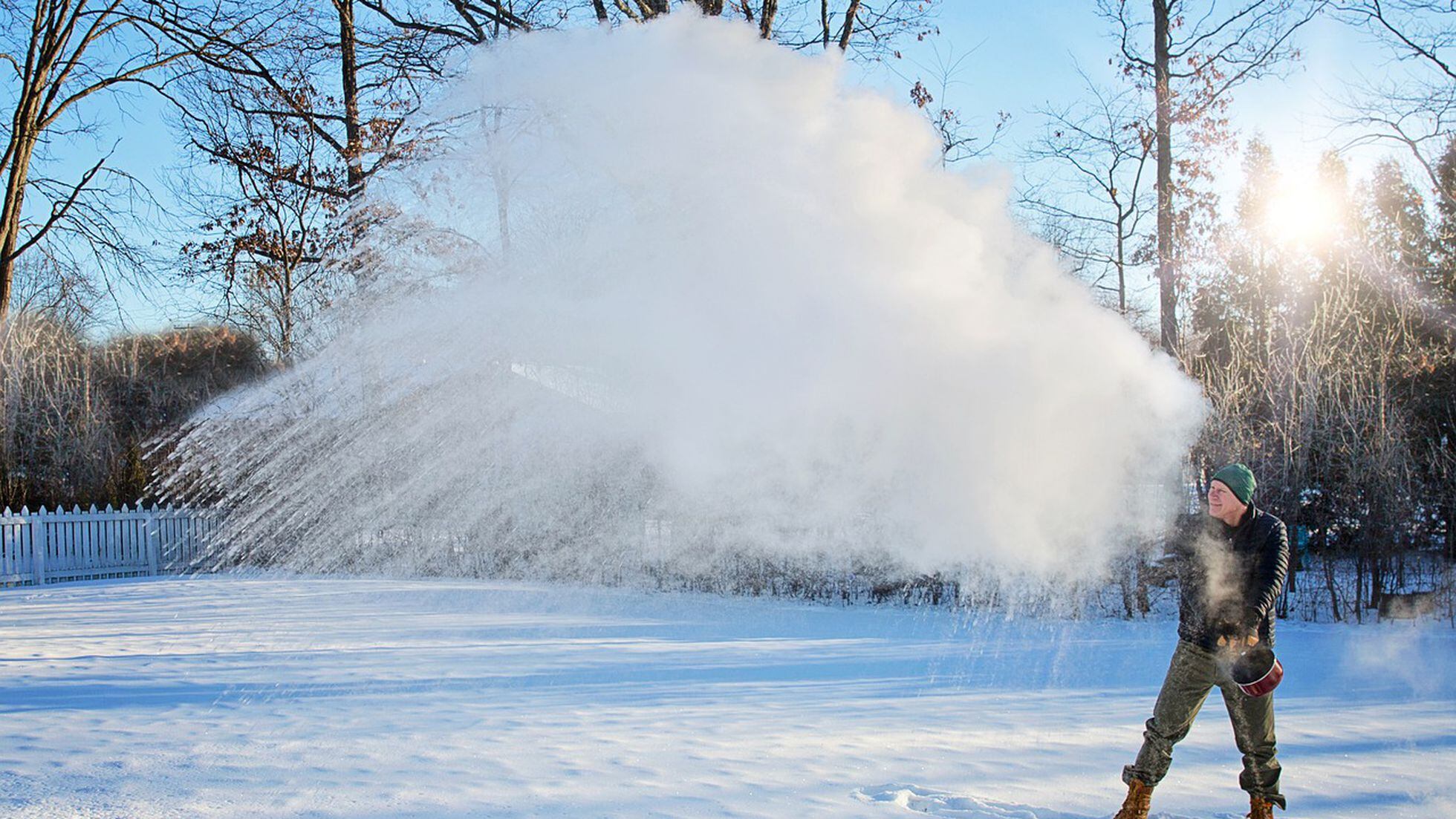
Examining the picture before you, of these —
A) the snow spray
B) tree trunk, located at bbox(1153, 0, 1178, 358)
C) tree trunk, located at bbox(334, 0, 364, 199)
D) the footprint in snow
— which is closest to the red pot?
the footprint in snow

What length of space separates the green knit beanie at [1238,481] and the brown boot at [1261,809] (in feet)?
4.29

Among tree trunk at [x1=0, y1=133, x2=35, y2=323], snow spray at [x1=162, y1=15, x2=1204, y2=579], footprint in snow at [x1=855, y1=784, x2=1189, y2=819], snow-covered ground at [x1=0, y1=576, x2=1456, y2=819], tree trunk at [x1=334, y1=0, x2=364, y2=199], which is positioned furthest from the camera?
tree trunk at [x1=334, y1=0, x2=364, y2=199]

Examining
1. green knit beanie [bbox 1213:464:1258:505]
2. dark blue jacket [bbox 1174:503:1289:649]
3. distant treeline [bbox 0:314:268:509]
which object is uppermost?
distant treeline [bbox 0:314:268:509]

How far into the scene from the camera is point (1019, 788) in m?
4.86

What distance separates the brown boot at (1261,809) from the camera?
4.27 m

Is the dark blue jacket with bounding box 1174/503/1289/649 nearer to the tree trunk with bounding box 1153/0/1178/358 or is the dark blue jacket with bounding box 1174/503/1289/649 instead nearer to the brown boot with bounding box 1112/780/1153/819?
the brown boot with bounding box 1112/780/1153/819

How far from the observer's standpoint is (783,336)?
27.7 feet

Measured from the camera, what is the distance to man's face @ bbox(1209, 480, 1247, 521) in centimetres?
450

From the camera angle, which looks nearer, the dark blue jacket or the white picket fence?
the dark blue jacket

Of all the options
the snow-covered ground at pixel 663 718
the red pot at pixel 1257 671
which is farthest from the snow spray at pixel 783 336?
the red pot at pixel 1257 671

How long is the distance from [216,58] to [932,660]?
57.2 feet

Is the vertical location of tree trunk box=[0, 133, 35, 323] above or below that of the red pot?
above

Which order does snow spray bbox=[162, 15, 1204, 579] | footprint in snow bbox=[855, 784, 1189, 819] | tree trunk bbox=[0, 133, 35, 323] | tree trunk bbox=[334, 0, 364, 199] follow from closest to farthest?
footprint in snow bbox=[855, 784, 1189, 819], snow spray bbox=[162, 15, 1204, 579], tree trunk bbox=[0, 133, 35, 323], tree trunk bbox=[334, 0, 364, 199]

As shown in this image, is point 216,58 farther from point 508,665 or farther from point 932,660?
point 932,660
